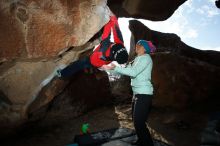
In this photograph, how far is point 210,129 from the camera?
4.38 metres

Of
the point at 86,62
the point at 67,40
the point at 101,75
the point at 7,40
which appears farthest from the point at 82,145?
the point at 101,75

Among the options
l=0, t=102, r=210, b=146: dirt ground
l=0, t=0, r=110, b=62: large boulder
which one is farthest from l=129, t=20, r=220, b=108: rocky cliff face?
l=0, t=0, r=110, b=62: large boulder

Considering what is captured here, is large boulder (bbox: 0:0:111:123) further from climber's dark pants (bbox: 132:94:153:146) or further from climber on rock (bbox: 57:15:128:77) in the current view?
climber's dark pants (bbox: 132:94:153:146)

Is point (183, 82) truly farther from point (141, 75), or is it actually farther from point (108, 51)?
point (108, 51)

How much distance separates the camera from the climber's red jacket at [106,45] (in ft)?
14.2

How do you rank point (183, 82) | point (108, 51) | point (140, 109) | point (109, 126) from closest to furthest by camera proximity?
point (140, 109) → point (108, 51) → point (109, 126) → point (183, 82)

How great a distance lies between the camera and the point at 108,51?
168 inches

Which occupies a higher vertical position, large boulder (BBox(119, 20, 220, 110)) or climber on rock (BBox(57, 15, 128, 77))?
climber on rock (BBox(57, 15, 128, 77))

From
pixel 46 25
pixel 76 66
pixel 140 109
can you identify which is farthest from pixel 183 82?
pixel 46 25

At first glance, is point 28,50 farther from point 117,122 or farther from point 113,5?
point 113,5

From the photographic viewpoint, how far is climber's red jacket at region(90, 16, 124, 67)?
4340 mm

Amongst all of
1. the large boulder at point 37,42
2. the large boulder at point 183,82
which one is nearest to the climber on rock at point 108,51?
the large boulder at point 37,42

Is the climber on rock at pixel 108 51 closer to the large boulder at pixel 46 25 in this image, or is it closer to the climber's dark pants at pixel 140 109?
the large boulder at pixel 46 25

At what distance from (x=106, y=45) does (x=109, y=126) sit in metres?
2.46
